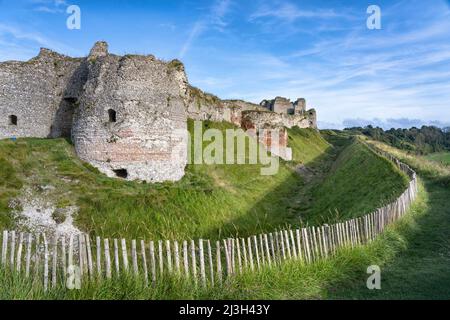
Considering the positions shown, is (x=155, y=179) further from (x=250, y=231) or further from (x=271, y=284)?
(x=271, y=284)

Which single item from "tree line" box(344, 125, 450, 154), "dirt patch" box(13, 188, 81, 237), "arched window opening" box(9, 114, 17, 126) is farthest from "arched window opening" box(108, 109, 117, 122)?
"tree line" box(344, 125, 450, 154)

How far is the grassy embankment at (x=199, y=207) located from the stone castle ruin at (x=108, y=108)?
4.05 feet

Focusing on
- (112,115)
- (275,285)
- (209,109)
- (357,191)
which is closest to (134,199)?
(112,115)

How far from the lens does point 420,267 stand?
9547 mm

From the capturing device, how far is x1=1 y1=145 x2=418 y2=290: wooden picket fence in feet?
25.2

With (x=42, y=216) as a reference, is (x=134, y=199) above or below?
above

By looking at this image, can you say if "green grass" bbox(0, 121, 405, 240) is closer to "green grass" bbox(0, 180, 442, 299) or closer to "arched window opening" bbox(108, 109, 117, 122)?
"arched window opening" bbox(108, 109, 117, 122)

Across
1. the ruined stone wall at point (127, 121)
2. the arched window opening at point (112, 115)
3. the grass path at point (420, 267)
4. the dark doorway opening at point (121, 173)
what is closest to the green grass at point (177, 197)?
the ruined stone wall at point (127, 121)

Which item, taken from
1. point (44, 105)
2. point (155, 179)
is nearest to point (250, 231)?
point (155, 179)

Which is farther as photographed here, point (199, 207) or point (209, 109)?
point (209, 109)

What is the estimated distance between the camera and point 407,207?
14484mm

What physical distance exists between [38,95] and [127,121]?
7.21 meters

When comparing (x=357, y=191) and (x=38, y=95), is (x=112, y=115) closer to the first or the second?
(x=38, y=95)

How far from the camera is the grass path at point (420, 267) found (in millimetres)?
8026
